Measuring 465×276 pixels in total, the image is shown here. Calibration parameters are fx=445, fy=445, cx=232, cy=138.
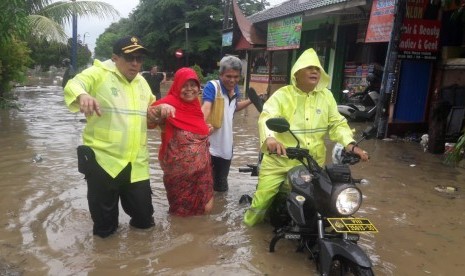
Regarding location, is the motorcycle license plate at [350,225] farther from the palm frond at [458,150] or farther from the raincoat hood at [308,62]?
the palm frond at [458,150]

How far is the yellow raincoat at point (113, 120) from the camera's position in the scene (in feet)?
11.9

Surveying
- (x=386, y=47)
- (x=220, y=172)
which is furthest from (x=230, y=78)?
(x=386, y=47)

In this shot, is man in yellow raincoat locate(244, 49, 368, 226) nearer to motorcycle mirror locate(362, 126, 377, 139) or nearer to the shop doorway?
motorcycle mirror locate(362, 126, 377, 139)

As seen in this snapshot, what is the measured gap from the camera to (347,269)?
3.00 m

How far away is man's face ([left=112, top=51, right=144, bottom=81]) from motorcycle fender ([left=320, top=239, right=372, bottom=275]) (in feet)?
6.72

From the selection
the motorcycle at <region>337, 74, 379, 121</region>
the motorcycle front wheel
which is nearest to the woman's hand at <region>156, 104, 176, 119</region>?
the motorcycle front wheel

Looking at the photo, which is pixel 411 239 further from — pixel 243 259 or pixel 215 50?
pixel 215 50

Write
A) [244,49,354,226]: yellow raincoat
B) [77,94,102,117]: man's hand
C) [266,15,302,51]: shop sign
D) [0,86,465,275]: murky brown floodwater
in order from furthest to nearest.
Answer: [266,15,302,51]: shop sign
[244,49,354,226]: yellow raincoat
[0,86,465,275]: murky brown floodwater
[77,94,102,117]: man's hand

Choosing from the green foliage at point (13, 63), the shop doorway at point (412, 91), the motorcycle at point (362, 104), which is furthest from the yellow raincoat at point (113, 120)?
the green foliage at point (13, 63)

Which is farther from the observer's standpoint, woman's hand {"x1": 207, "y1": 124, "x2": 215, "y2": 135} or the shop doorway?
the shop doorway

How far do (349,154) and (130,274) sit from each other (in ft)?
6.05

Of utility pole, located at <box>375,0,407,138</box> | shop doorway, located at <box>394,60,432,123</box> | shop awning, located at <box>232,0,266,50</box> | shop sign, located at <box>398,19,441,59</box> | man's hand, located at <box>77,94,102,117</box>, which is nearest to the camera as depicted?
man's hand, located at <box>77,94,102,117</box>

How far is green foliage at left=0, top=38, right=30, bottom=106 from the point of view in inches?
440

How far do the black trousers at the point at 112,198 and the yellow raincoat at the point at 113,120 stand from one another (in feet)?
0.21
